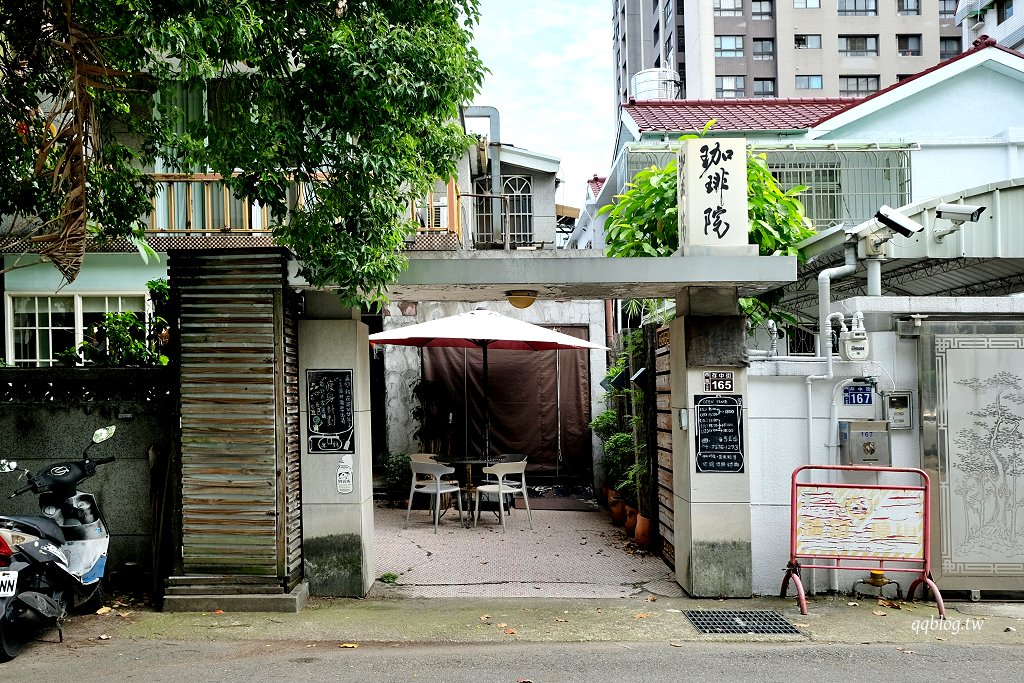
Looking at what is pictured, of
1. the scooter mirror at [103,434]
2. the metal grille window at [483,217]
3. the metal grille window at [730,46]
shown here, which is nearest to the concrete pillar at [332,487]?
the scooter mirror at [103,434]

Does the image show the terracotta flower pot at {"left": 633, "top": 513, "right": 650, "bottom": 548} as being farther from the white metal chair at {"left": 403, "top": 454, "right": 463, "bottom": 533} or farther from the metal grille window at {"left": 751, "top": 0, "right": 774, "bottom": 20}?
the metal grille window at {"left": 751, "top": 0, "right": 774, "bottom": 20}

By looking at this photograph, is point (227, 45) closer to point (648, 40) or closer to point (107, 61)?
point (107, 61)

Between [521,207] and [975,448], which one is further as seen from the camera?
[521,207]

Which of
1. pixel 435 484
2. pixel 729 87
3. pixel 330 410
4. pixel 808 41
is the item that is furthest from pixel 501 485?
pixel 808 41

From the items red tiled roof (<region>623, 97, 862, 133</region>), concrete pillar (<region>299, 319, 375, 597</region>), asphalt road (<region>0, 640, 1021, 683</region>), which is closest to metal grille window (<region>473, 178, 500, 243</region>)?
red tiled roof (<region>623, 97, 862, 133</region>)

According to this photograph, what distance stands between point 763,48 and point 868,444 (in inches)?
1453

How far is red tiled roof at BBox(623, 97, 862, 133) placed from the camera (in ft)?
51.4

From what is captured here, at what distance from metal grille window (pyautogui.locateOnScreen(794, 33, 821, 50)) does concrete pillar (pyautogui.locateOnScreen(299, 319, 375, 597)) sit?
38.2 meters

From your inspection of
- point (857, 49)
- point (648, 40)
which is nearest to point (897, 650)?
point (857, 49)

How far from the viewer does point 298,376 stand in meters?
7.62

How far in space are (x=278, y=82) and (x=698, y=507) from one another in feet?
17.3

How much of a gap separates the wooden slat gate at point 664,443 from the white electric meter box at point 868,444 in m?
1.81

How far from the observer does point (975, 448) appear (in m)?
7.47

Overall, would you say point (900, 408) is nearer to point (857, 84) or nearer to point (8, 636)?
point (8, 636)
